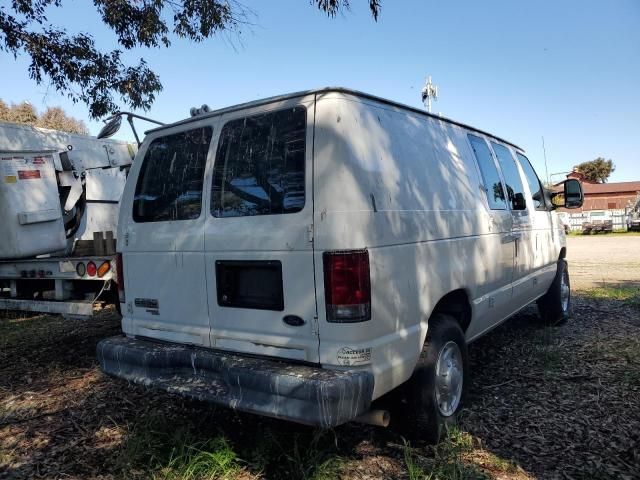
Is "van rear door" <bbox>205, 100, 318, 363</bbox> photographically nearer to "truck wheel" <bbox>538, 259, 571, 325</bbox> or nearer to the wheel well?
the wheel well

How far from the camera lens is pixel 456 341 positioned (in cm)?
353

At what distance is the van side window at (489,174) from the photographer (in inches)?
169

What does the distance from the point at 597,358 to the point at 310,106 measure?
12.8ft

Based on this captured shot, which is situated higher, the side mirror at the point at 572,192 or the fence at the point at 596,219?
the side mirror at the point at 572,192

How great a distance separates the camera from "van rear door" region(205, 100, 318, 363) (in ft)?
9.20

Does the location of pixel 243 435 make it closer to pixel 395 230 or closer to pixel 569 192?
pixel 395 230

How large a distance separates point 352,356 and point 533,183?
12.9 feet

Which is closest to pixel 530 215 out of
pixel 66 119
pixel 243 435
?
pixel 243 435

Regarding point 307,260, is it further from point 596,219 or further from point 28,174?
point 596,219

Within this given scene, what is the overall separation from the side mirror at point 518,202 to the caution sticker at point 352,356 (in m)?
2.78

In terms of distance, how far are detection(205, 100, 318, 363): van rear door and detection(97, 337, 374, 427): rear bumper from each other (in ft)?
0.52

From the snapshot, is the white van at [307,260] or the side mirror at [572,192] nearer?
the white van at [307,260]

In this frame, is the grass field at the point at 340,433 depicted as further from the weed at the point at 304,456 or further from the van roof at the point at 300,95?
the van roof at the point at 300,95

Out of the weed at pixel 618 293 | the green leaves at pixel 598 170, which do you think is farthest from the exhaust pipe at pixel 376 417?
the green leaves at pixel 598 170
